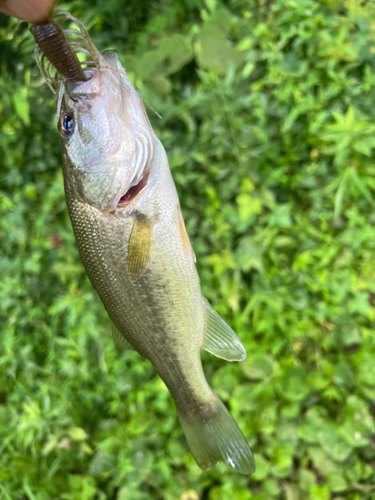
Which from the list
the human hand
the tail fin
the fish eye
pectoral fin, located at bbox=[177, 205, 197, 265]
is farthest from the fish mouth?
the tail fin

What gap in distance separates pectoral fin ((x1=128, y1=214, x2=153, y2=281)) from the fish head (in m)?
0.08

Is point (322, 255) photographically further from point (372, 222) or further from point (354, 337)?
point (354, 337)

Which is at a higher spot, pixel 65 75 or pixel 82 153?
pixel 65 75

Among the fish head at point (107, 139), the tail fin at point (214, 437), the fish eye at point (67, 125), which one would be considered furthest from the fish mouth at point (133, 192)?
the tail fin at point (214, 437)

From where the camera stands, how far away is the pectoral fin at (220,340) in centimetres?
107

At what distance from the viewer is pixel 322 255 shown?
1738 millimetres

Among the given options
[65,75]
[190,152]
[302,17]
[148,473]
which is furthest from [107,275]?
[302,17]

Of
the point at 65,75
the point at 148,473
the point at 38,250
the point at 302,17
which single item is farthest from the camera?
the point at 38,250

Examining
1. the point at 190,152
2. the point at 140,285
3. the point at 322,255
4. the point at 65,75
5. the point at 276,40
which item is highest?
the point at 65,75

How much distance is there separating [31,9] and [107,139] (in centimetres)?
32

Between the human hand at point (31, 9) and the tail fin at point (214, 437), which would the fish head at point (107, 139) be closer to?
the human hand at point (31, 9)

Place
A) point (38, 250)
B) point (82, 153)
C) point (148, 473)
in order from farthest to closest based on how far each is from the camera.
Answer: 1. point (38, 250)
2. point (148, 473)
3. point (82, 153)

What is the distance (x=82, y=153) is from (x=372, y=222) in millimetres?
1596

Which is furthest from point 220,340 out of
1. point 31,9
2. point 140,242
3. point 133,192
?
point 31,9
